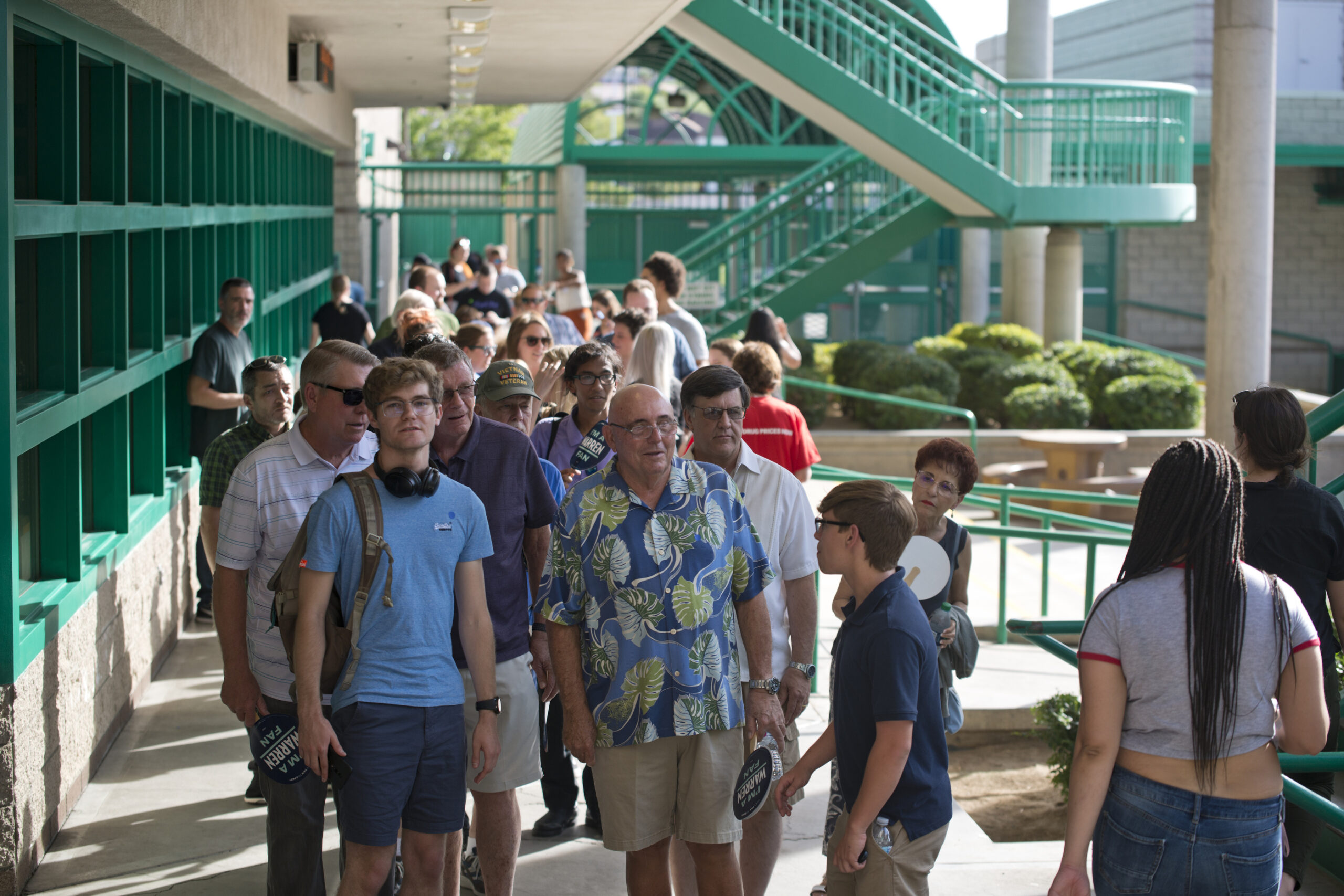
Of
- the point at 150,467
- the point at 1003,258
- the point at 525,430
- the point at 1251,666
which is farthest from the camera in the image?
the point at 1003,258

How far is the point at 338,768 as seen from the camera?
354 centimetres

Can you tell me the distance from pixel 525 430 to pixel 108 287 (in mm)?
2347

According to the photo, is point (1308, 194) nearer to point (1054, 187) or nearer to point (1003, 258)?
point (1003, 258)

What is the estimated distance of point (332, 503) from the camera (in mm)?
3525

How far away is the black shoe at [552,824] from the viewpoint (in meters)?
5.11

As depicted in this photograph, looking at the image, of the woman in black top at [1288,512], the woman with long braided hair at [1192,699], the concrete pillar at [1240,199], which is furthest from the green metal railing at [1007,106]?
the woman with long braided hair at [1192,699]

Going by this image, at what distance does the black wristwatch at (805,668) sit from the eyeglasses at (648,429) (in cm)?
90

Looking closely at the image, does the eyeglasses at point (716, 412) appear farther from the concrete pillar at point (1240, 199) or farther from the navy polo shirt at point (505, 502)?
the concrete pillar at point (1240, 199)

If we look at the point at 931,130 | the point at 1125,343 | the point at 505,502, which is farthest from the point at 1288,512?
the point at 1125,343

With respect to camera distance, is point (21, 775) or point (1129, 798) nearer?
point (1129, 798)

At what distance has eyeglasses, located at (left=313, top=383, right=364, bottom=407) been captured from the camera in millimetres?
4016

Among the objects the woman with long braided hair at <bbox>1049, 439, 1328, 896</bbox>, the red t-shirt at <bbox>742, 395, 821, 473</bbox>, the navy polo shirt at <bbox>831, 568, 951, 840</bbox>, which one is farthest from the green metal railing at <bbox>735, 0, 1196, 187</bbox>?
the woman with long braided hair at <bbox>1049, 439, 1328, 896</bbox>

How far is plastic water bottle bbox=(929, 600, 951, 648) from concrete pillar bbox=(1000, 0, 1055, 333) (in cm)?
1392

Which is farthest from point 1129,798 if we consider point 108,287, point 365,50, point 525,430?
point 365,50
